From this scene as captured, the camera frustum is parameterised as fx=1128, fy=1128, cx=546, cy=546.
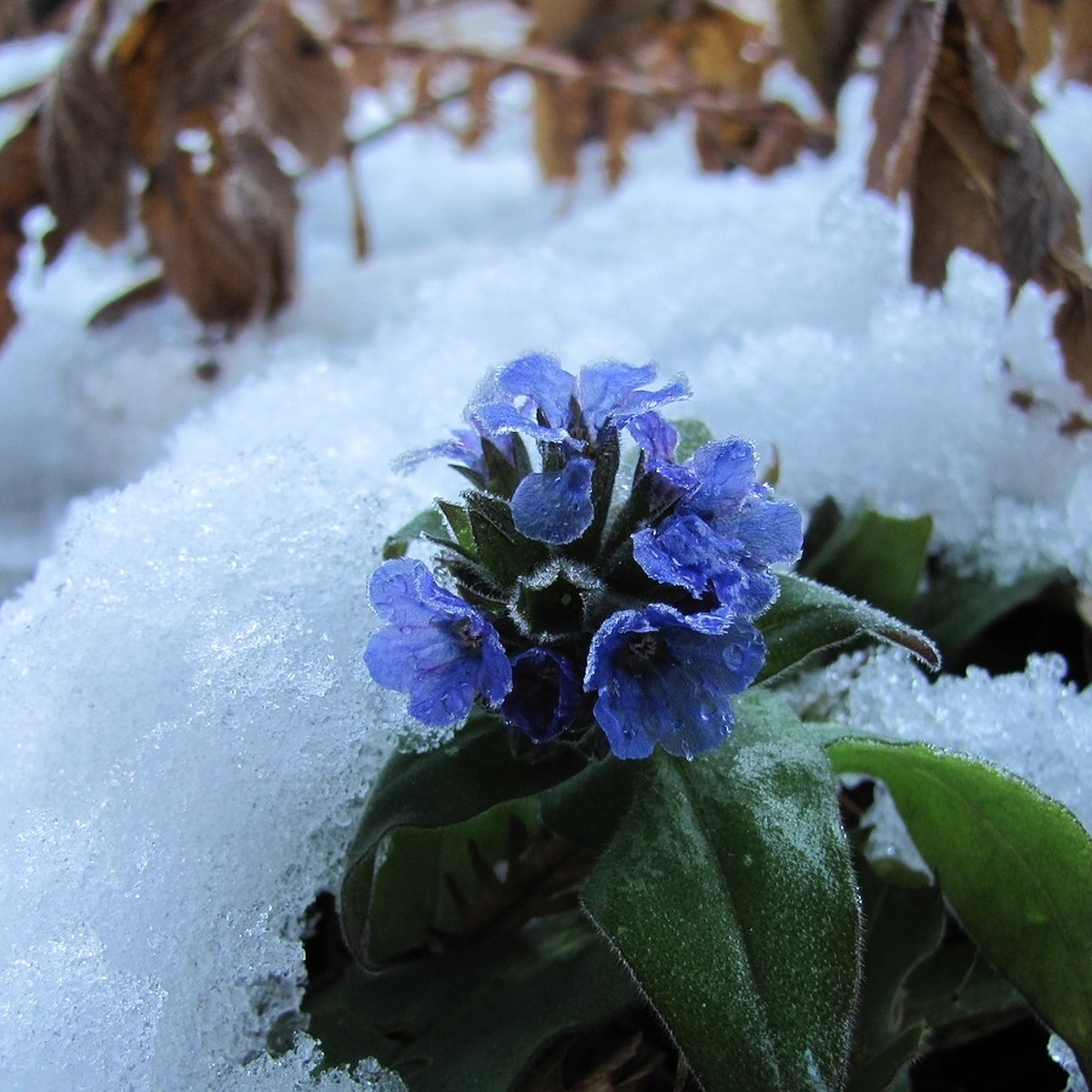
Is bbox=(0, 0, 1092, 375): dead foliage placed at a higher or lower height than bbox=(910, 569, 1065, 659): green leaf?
higher

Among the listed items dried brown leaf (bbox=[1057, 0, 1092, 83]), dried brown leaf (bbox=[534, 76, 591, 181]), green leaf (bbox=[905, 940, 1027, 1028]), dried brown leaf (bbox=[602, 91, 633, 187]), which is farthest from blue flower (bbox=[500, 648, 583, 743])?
dried brown leaf (bbox=[602, 91, 633, 187])

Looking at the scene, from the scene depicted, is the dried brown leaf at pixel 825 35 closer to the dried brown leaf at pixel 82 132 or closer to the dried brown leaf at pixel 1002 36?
the dried brown leaf at pixel 1002 36

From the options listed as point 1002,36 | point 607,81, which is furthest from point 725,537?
point 607,81

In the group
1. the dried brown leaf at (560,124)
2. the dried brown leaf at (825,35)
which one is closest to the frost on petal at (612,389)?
the dried brown leaf at (825,35)

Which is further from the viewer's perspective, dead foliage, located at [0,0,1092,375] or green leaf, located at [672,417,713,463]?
dead foliage, located at [0,0,1092,375]

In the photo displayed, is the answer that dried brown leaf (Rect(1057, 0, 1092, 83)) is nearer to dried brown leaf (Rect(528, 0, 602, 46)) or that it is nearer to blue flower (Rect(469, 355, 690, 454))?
dried brown leaf (Rect(528, 0, 602, 46))

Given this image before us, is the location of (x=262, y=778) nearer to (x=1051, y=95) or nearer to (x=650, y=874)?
(x=650, y=874)

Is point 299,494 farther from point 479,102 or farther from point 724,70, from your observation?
point 724,70
